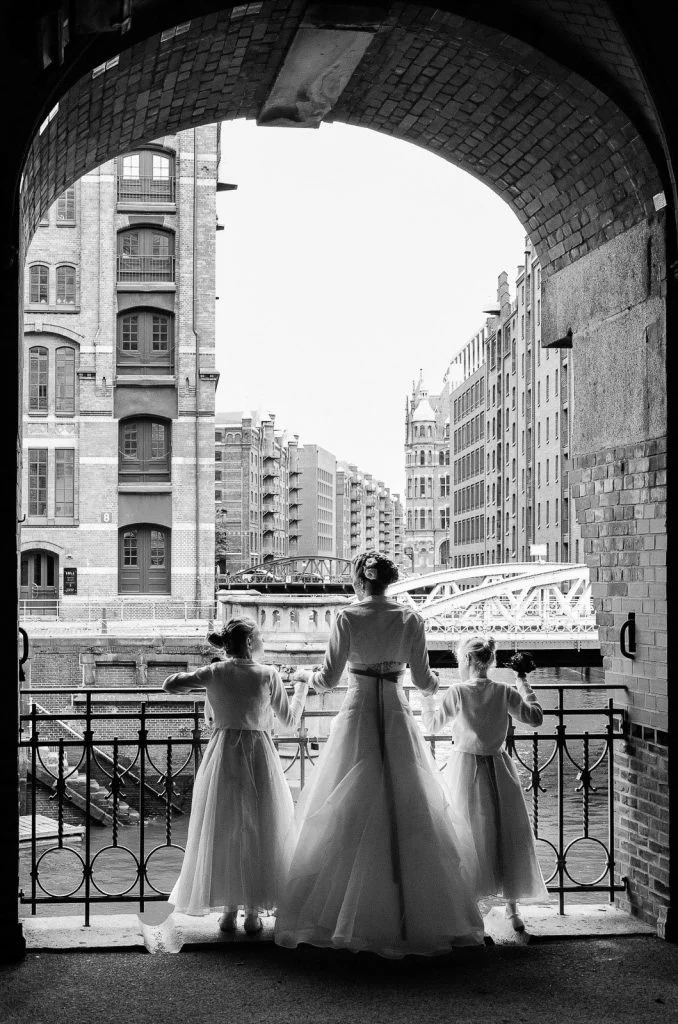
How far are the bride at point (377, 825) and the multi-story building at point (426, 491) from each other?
16115cm

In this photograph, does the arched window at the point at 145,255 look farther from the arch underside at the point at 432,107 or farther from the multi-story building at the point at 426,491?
the multi-story building at the point at 426,491

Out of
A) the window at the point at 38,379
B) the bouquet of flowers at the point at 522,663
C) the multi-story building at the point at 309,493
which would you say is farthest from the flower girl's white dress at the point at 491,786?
the multi-story building at the point at 309,493

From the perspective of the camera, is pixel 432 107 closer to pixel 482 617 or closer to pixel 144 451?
pixel 482 617

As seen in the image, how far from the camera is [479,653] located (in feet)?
17.7

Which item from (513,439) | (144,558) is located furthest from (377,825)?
(513,439)

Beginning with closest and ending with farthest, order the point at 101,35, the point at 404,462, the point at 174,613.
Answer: the point at 101,35 → the point at 174,613 → the point at 404,462

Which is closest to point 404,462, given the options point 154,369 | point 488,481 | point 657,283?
point 488,481

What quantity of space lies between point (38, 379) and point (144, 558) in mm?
7607

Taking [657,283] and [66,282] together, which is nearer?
[657,283]

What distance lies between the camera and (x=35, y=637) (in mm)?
33344

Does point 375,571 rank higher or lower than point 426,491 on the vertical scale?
lower

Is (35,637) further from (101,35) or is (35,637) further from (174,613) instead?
(101,35)

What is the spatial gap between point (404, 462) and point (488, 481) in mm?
96867

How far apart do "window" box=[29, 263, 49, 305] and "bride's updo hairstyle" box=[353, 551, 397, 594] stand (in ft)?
116
